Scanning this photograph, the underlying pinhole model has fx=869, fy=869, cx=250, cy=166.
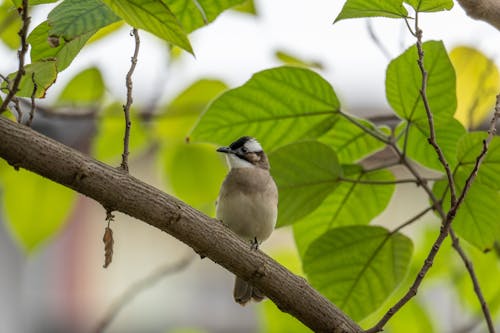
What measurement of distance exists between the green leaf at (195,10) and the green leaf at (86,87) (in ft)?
1.72

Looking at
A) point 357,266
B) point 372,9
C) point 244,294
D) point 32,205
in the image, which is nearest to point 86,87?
point 32,205

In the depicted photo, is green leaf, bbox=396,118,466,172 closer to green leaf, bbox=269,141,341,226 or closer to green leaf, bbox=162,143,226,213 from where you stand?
green leaf, bbox=269,141,341,226

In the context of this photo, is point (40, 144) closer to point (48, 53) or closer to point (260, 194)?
point (48, 53)

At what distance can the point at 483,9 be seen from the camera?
1.04 meters

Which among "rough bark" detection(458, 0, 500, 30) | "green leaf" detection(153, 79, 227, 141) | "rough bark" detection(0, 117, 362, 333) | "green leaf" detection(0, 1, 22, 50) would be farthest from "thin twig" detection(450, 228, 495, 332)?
"green leaf" detection(0, 1, 22, 50)

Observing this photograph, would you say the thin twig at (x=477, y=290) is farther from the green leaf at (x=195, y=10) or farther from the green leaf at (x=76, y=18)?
the green leaf at (x=76, y=18)

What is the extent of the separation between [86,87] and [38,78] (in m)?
0.59

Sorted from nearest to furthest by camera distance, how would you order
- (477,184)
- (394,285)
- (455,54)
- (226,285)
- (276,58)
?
(477,184), (394,285), (455,54), (276,58), (226,285)

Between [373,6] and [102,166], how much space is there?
38 centimetres

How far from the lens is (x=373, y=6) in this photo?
105 cm

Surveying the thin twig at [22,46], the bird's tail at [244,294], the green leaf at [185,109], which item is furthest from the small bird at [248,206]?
the thin twig at [22,46]

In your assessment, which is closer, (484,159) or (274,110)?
(484,159)

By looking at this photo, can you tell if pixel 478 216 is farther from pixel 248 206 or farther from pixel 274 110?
pixel 248 206

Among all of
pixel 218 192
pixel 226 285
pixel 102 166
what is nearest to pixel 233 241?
pixel 102 166
